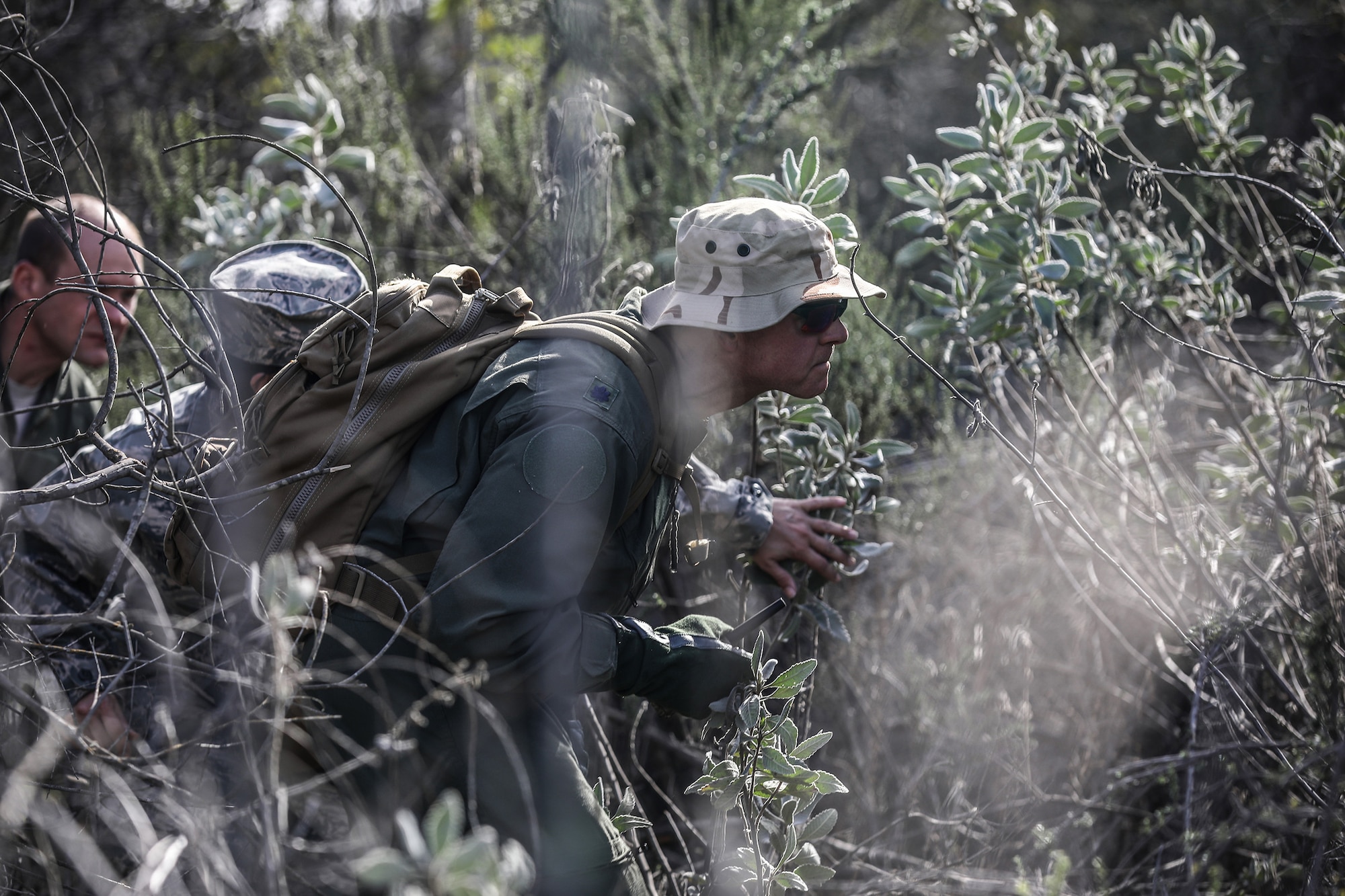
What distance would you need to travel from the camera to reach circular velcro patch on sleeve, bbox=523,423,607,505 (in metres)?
1.72

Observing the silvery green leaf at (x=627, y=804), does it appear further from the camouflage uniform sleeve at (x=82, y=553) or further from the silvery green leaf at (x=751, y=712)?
the camouflage uniform sleeve at (x=82, y=553)

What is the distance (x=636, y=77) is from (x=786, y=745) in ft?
13.0

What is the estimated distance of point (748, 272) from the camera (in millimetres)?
1971

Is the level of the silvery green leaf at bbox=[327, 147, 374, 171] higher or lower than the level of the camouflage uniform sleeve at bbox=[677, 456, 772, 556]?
higher

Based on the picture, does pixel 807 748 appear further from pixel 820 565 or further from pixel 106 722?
pixel 106 722

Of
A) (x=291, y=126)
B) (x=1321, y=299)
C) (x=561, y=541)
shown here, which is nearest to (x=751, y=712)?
(x=561, y=541)

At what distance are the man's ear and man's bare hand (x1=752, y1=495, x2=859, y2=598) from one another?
229 centimetres

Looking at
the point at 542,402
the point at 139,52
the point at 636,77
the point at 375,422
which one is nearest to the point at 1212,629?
the point at 542,402

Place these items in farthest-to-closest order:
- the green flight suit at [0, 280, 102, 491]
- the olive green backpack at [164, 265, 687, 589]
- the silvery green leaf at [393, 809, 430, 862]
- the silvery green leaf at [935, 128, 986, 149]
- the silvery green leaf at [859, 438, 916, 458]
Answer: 1. the green flight suit at [0, 280, 102, 491]
2. the silvery green leaf at [935, 128, 986, 149]
3. the silvery green leaf at [859, 438, 916, 458]
4. the olive green backpack at [164, 265, 687, 589]
5. the silvery green leaf at [393, 809, 430, 862]

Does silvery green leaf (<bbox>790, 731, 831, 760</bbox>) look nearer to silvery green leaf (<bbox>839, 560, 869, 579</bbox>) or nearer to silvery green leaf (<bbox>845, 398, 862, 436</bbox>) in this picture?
silvery green leaf (<bbox>839, 560, 869, 579</bbox>)

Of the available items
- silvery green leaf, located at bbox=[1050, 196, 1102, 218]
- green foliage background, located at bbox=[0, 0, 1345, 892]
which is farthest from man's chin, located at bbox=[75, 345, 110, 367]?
silvery green leaf, located at bbox=[1050, 196, 1102, 218]

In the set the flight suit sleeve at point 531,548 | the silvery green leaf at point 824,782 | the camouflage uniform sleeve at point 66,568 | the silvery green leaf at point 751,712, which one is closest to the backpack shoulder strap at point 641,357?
the flight suit sleeve at point 531,548

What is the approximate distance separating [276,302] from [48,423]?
125cm

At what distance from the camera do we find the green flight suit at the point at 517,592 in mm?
1717
